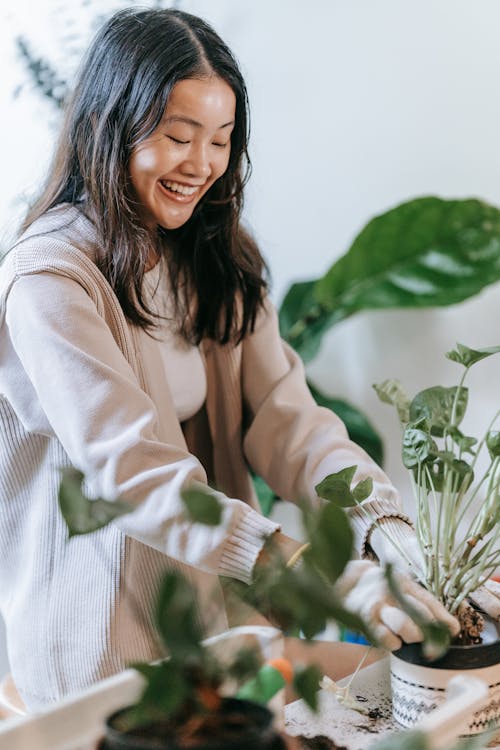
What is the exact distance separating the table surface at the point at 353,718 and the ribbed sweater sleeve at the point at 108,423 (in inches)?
6.4

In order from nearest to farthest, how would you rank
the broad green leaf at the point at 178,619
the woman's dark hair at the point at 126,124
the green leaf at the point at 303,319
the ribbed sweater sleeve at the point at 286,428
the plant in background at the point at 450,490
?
the broad green leaf at the point at 178,619, the plant in background at the point at 450,490, the woman's dark hair at the point at 126,124, the ribbed sweater sleeve at the point at 286,428, the green leaf at the point at 303,319

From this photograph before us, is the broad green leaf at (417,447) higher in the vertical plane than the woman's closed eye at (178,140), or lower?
lower

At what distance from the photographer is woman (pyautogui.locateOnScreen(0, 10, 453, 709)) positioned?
4.16 feet

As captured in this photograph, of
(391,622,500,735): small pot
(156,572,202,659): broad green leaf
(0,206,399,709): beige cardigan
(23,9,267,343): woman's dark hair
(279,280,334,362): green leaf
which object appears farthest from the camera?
(279,280,334,362): green leaf

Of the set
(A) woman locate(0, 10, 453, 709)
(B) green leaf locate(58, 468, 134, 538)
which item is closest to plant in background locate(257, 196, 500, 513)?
(A) woman locate(0, 10, 453, 709)

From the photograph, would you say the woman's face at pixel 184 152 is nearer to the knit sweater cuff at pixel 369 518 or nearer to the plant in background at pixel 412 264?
the knit sweater cuff at pixel 369 518

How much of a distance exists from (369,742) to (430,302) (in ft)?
4.16

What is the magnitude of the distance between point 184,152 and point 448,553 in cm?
71

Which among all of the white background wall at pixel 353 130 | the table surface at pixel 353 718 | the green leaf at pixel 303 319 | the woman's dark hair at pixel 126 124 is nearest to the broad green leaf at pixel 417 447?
the table surface at pixel 353 718

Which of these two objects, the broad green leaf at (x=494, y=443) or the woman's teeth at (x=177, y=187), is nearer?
the broad green leaf at (x=494, y=443)

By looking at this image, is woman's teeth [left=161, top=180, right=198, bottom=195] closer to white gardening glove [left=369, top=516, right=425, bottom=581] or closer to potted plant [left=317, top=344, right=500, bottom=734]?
potted plant [left=317, top=344, right=500, bottom=734]

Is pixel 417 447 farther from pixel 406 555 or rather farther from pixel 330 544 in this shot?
pixel 330 544

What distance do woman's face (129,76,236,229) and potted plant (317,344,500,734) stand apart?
18.6 inches

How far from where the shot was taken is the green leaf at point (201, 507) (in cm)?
63
